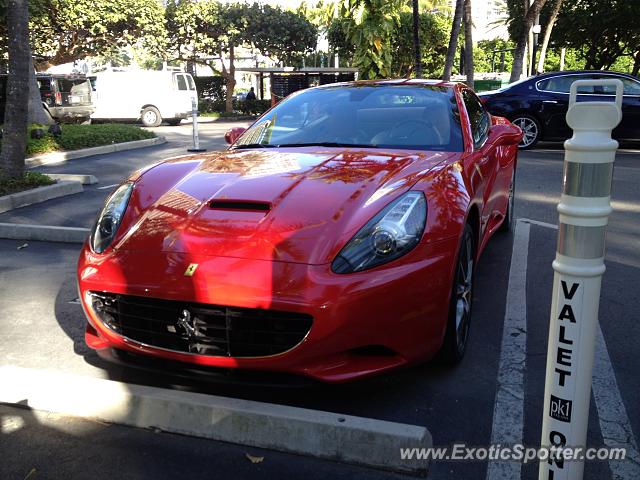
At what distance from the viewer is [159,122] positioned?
2291 cm

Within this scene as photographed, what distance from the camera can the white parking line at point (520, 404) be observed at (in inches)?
91.7

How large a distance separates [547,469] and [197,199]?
1914 mm

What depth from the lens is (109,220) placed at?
3080 mm

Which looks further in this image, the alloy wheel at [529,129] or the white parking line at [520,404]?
the alloy wheel at [529,129]

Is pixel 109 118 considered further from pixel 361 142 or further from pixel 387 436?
pixel 387 436

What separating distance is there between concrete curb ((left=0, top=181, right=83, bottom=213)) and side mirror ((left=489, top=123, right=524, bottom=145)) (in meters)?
5.34

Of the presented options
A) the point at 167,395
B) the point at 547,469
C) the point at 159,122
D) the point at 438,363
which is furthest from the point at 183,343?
the point at 159,122

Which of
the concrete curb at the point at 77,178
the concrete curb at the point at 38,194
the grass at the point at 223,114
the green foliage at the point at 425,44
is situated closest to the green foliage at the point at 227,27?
the grass at the point at 223,114

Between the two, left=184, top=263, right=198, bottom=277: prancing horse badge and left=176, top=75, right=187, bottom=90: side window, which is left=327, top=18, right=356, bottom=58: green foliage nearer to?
left=176, top=75, right=187, bottom=90: side window

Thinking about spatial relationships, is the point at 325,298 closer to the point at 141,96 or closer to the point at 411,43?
the point at 141,96

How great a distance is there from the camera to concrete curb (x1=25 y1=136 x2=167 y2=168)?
11.2m

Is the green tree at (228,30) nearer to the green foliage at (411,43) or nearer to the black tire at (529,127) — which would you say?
the green foliage at (411,43)

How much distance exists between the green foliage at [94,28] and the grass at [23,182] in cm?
2083

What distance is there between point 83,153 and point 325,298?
1110 cm
